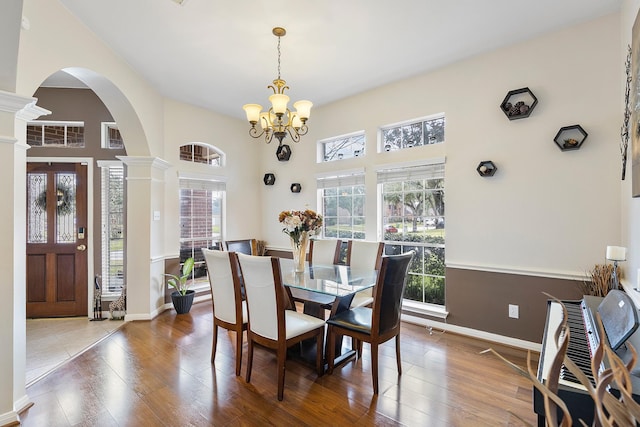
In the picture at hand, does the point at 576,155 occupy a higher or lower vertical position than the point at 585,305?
higher

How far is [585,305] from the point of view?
5.95 ft

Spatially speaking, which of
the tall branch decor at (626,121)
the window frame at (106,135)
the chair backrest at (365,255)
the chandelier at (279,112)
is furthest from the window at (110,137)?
the tall branch decor at (626,121)

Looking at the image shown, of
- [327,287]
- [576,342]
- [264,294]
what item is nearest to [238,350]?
[264,294]

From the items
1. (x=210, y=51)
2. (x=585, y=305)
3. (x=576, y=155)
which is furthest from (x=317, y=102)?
(x=585, y=305)

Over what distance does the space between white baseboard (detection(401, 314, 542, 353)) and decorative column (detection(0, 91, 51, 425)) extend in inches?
142

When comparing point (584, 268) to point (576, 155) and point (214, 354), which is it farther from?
point (214, 354)

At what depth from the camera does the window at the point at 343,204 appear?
4316 millimetres

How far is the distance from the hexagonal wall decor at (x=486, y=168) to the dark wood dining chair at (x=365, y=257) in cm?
130

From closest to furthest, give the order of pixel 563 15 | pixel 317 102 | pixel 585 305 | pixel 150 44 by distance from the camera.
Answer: pixel 585 305 → pixel 563 15 → pixel 150 44 → pixel 317 102

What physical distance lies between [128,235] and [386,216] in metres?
3.39

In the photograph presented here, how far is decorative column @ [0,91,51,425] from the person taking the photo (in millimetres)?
2001

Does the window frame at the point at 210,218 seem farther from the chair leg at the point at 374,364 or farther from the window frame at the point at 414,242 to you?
the chair leg at the point at 374,364

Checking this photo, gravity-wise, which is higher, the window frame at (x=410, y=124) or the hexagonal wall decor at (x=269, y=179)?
the window frame at (x=410, y=124)

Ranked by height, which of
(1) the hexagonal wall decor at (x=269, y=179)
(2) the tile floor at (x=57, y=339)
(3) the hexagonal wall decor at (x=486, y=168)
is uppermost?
(1) the hexagonal wall decor at (x=269, y=179)
